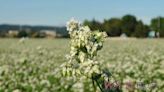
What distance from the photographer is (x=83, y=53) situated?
3.33m

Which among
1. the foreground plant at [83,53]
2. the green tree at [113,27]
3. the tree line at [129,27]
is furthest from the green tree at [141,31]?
the foreground plant at [83,53]

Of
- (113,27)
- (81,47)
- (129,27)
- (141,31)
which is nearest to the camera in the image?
(81,47)

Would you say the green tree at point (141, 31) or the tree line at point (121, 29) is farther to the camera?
the green tree at point (141, 31)

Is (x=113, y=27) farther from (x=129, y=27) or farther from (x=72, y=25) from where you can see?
(x=72, y=25)

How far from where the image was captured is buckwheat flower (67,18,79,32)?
10.9 feet

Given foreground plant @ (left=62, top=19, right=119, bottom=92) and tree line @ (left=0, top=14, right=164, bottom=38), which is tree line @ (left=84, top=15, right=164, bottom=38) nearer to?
tree line @ (left=0, top=14, right=164, bottom=38)

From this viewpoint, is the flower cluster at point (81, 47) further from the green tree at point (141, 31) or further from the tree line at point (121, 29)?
the green tree at point (141, 31)

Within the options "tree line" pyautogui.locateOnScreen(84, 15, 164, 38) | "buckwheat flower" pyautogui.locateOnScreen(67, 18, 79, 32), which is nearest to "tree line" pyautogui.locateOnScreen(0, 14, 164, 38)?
"tree line" pyautogui.locateOnScreen(84, 15, 164, 38)

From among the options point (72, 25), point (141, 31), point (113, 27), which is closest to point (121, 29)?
point (113, 27)

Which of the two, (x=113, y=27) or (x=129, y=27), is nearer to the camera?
(x=113, y=27)

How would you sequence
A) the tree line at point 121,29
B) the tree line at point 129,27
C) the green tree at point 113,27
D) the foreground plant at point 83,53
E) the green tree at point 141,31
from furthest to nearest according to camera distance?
the green tree at point 113,27 < the tree line at point 129,27 < the green tree at point 141,31 < the tree line at point 121,29 < the foreground plant at point 83,53

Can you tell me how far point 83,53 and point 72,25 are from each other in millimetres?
172

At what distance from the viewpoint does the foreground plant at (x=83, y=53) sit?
3260mm

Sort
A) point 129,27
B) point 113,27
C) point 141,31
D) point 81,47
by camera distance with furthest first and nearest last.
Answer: point 129,27 → point 113,27 → point 141,31 → point 81,47
